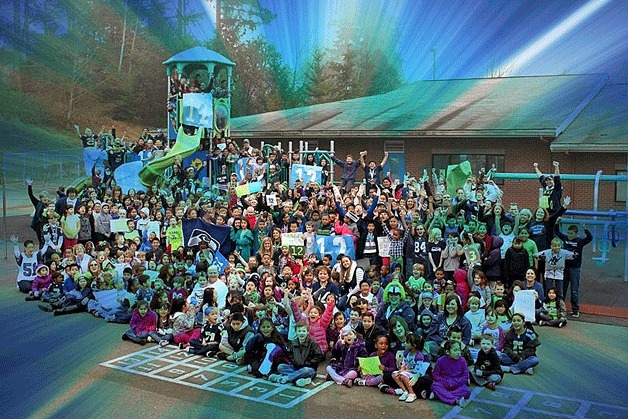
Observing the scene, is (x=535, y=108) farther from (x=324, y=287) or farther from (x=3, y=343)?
(x=3, y=343)

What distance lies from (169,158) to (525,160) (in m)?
8.82

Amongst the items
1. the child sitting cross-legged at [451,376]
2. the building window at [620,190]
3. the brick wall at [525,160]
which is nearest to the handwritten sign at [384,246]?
the child sitting cross-legged at [451,376]

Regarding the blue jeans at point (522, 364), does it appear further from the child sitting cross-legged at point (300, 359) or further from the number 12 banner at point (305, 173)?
the number 12 banner at point (305, 173)

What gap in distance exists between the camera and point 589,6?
14172 mm

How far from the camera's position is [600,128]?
57.3 feet

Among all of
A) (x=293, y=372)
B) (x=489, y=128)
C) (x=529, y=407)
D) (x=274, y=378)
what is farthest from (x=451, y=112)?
(x=529, y=407)

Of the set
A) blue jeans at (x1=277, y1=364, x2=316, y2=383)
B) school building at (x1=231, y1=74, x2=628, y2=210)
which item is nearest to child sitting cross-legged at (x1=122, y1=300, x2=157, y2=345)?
blue jeans at (x1=277, y1=364, x2=316, y2=383)

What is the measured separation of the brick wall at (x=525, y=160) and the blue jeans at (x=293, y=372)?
12066mm

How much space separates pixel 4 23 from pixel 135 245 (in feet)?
79.7

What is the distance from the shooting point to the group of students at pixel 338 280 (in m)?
7.46

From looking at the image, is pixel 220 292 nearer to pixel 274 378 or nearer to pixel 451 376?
pixel 274 378

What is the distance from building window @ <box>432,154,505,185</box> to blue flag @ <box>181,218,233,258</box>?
9.30 m

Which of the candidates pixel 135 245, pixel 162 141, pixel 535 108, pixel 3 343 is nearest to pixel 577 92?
pixel 535 108

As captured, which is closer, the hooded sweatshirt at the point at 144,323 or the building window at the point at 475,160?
the hooded sweatshirt at the point at 144,323
